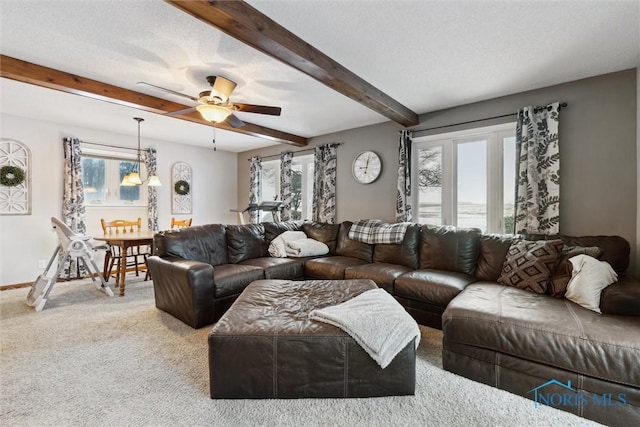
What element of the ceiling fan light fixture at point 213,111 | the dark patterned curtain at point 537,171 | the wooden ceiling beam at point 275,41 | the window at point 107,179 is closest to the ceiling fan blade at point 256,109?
the ceiling fan light fixture at point 213,111

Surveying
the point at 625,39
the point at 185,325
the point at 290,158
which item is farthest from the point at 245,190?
the point at 625,39

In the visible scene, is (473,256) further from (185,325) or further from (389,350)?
(185,325)

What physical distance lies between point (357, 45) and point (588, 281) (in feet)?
7.85

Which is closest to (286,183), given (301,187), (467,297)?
(301,187)

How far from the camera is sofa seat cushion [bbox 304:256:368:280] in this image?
11.1ft

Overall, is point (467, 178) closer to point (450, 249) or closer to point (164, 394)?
point (450, 249)

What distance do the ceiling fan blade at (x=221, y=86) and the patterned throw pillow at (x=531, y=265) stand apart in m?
3.04

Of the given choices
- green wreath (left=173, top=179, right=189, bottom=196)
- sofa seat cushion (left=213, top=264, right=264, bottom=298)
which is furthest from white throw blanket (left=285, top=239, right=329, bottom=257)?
green wreath (left=173, top=179, right=189, bottom=196)

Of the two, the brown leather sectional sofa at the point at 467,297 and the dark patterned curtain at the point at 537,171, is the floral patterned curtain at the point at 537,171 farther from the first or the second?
the brown leather sectional sofa at the point at 467,297

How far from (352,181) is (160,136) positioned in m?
3.58

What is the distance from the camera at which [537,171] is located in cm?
304

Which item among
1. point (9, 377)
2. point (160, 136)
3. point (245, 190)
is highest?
point (160, 136)

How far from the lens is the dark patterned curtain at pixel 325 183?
4.95 m

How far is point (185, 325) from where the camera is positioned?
9.12 ft
